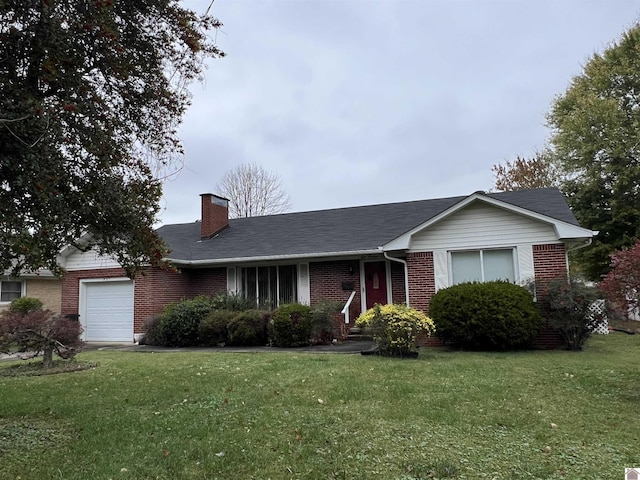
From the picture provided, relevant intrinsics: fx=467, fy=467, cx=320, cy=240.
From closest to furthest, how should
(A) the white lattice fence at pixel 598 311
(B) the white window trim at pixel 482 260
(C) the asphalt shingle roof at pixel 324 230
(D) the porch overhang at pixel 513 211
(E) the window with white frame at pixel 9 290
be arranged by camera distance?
(A) the white lattice fence at pixel 598 311
(D) the porch overhang at pixel 513 211
(B) the white window trim at pixel 482 260
(C) the asphalt shingle roof at pixel 324 230
(E) the window with white frame at pixel 9 290

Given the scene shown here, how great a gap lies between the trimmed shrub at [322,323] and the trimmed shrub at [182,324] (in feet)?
11.6

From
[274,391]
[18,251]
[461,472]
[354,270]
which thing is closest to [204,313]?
[354,270]

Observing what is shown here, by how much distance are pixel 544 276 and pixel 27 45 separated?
11229mm

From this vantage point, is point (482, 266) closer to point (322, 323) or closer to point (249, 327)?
point (322, 323)

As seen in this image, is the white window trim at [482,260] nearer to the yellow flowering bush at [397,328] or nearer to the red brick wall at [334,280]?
the yellow flowering bush at [397,328]

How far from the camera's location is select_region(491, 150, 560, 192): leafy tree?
3108cm

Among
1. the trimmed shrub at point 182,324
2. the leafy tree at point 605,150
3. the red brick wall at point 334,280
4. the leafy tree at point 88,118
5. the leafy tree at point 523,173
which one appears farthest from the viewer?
the leafy tree at point 523,173

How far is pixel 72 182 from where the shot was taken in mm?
5074

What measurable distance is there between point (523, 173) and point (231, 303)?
24.9 m

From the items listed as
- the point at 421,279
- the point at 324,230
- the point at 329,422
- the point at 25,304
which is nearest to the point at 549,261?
the point at 421,279

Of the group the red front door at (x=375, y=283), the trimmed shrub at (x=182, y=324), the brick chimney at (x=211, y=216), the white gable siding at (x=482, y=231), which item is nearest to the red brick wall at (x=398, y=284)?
the red front door at (x=375, y=283)

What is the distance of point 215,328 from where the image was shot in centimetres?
1337

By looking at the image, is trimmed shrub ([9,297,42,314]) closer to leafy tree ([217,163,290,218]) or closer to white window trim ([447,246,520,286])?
white window trim ([447,246,520,286])

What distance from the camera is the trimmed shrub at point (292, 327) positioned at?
1238cm
